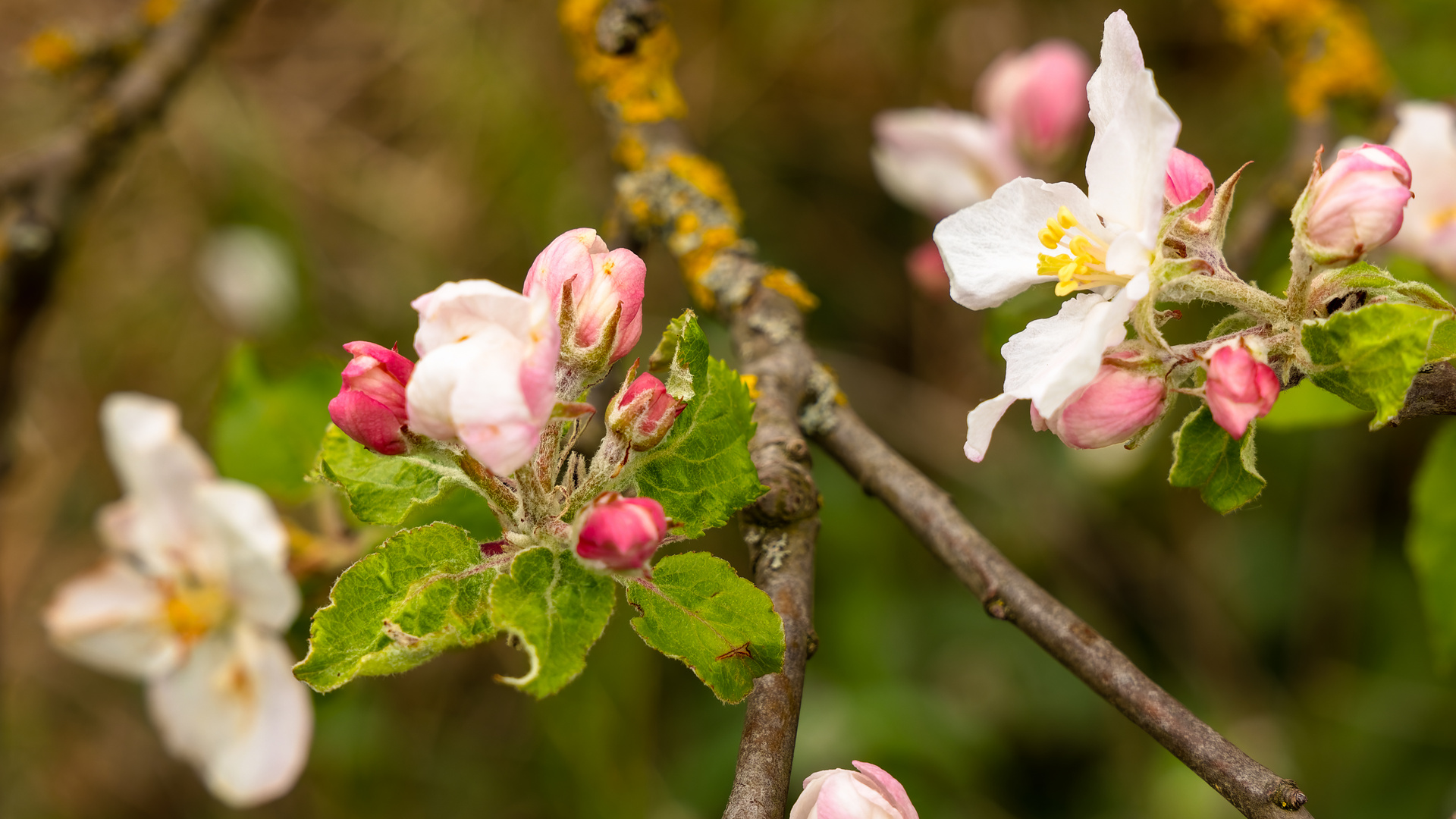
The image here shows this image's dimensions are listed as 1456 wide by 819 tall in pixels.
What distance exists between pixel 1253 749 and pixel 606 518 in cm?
164

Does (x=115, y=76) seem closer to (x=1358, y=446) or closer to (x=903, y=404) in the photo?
(x=903, y=404)

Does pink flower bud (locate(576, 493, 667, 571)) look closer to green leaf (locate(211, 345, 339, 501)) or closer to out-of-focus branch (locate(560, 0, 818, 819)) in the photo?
out-of-focus branch (locate(560, 0, 818, 819))

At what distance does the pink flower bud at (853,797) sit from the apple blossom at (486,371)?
304mm

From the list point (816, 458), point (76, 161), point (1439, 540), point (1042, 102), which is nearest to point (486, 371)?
point (1042, 102)

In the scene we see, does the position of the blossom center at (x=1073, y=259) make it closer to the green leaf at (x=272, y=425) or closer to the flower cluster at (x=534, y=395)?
the flower cluster at (x=534, y=395)


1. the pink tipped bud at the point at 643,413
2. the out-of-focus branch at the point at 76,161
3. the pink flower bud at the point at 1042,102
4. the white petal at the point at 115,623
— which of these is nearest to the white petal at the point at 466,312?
the pink tipped bud at the point at 643,413

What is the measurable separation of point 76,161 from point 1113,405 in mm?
1494

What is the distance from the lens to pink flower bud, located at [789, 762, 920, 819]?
0.65 m

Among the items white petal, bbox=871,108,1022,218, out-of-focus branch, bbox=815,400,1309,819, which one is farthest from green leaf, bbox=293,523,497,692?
white petal, bbox=871,108,1022,218

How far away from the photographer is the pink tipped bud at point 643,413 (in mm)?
660

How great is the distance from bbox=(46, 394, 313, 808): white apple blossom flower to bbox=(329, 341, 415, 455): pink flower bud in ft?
1.20

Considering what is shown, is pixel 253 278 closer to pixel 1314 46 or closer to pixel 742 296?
pixel 742 296

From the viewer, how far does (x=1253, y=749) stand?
5.84 feet

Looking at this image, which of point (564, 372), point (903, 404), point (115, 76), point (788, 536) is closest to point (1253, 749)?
point (903, 404)
